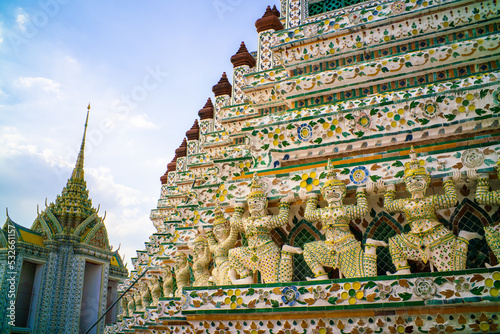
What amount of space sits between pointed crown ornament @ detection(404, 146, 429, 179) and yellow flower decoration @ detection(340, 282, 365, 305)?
144 centimetres

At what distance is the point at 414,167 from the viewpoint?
5578 millimetres

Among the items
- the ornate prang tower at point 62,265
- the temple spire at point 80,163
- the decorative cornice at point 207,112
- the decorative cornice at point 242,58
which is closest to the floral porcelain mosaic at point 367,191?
the decorative cornice at point 242,58

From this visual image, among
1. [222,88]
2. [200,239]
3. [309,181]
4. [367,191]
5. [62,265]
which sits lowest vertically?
[200,239]

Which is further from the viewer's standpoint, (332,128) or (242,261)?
(332,128)

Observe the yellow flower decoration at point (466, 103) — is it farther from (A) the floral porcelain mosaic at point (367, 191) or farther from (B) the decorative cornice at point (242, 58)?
(B) the decorative cornice at point (242, 58)

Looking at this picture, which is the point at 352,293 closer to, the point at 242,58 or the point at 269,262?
the point at 269,262

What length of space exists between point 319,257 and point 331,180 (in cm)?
98

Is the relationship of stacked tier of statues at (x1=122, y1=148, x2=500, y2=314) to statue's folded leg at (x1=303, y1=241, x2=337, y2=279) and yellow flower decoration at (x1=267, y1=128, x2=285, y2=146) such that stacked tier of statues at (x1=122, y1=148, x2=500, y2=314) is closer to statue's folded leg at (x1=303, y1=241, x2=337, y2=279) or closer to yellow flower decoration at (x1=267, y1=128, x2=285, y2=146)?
statue's folded leg at (x1=303, y1=241, x2=337, y2=279)

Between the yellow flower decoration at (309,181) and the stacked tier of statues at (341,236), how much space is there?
0.34 ft

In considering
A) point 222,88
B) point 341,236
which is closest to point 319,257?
point 341,236

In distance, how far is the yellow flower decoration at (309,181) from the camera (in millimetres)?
6339

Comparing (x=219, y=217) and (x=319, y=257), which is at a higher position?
(x=219, y=217)

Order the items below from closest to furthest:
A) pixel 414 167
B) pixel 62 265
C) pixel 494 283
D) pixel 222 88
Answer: pixel 494 283 < pixel 414 167 < pixel 222 88 < pixel 62 265

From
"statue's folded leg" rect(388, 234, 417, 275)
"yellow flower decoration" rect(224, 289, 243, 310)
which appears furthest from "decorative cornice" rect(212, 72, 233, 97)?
"statue's folded leg" rect(388, 234, 417, 275)
